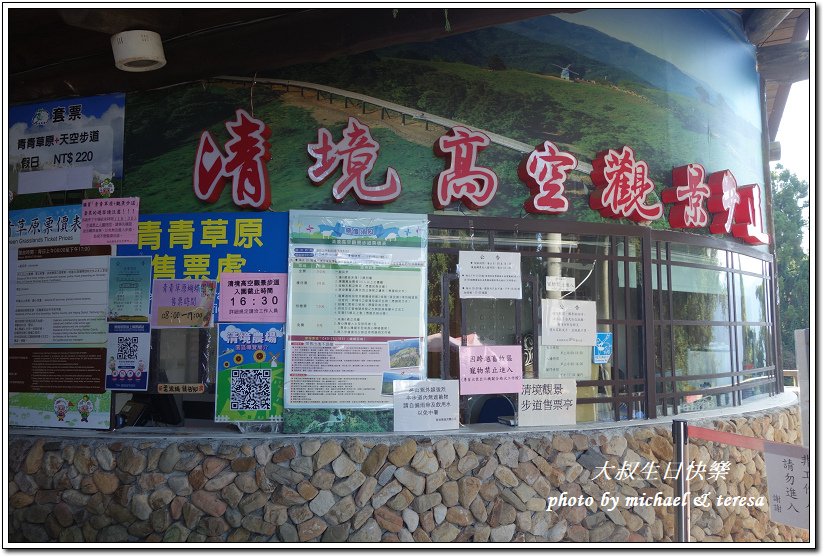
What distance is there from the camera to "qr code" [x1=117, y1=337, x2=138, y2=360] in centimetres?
562

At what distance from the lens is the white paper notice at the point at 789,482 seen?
3385 millimetres

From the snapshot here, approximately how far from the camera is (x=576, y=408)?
234 inches

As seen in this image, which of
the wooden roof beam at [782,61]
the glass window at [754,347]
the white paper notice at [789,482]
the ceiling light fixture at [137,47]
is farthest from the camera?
the wooden roof beam at [782,61]

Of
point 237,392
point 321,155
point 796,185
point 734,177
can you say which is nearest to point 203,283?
point 237,392

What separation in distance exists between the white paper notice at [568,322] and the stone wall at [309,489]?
2.74 ft

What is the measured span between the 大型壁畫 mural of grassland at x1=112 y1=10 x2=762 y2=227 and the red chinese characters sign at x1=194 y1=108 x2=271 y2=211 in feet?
0.25

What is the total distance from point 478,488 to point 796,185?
6262 mm

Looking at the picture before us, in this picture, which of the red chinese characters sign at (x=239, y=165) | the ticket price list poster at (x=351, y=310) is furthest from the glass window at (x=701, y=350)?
the red chinese characters sign at (x=239, y=165)

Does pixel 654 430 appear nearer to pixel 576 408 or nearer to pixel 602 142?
pixel 576 408

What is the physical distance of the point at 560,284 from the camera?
6.00 m

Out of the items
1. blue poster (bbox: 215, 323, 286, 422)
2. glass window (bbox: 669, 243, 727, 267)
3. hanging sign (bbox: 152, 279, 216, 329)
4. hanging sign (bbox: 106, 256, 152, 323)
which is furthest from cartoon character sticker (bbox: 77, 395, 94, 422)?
glass window (bbox: 669, 243, 727, 267)

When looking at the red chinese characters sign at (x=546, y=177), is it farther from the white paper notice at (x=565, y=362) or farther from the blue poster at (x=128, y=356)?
the blue poster at (x=128, y=356)

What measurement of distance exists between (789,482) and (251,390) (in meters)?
3.65

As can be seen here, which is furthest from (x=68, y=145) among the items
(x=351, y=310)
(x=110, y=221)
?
(x=351, y=310)
